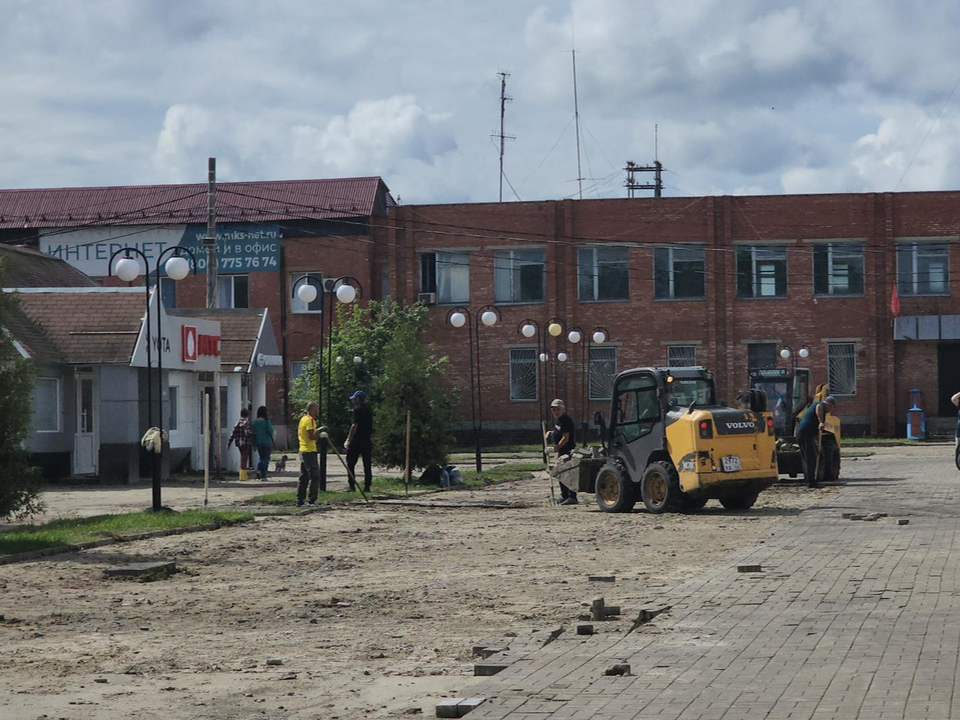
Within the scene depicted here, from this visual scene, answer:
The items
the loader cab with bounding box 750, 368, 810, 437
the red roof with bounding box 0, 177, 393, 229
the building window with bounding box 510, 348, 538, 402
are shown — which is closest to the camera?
the loader cab with bounding box 750, 368, 810, 437

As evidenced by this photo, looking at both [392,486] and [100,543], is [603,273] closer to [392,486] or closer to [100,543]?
[392,486]

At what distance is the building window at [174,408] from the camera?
105 ft

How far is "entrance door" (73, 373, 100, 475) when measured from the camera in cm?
3084

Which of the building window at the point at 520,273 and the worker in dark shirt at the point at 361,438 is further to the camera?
the building window at the point at 520,273

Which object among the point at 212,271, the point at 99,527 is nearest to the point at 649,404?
the point at 99,527

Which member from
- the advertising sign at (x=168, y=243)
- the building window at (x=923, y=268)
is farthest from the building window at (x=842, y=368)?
the advertising sign at (x=168, y=243)

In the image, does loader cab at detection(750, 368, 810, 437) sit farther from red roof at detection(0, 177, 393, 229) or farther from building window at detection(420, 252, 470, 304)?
red roof at detection(0, 177, 393, 229)

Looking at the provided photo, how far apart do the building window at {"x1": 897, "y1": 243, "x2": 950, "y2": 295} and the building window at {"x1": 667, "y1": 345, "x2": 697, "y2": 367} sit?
8166 mm

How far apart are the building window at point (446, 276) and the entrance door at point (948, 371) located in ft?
60.1

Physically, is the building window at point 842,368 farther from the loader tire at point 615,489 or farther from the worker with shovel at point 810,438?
the loader tire at point 615,489

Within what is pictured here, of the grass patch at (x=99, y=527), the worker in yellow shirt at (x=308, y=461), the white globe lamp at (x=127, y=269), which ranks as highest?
the white globe lamp at (x=127, y=269)

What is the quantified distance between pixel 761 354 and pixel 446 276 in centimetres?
1275

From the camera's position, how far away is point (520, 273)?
54.8 m

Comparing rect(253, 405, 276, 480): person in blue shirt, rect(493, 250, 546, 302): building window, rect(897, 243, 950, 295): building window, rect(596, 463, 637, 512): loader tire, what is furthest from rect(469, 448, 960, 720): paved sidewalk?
rect(493, 250, 546, 302): building window
